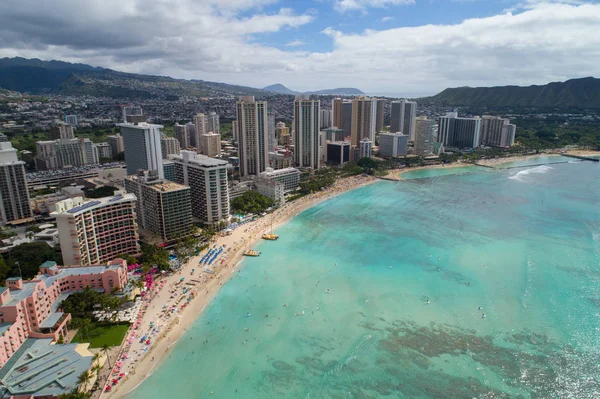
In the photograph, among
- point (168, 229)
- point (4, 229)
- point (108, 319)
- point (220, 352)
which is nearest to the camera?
point (220, 352)

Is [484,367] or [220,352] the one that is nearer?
[484,367]

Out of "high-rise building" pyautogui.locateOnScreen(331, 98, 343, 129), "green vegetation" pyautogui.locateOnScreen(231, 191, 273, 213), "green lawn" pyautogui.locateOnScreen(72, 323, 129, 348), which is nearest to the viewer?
"green lawn" pyautogui.locateOnScreen(72, 323, 129, 348)

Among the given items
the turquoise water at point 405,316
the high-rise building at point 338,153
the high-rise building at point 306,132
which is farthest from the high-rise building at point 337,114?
the turquoise water at point 405,316

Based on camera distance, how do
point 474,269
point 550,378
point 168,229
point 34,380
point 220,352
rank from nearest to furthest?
point 34,380 < point 550,378 < point 220,352 < point 474,269 < point 168,229

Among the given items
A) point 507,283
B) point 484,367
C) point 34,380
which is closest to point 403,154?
point 507,283

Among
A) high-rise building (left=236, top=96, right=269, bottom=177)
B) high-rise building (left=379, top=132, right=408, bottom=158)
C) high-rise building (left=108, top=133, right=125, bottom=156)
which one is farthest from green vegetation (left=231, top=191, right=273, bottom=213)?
high-rise building (left=379, top=132, right=408, bottom=158)

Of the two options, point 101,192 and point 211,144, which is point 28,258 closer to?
point 101,192

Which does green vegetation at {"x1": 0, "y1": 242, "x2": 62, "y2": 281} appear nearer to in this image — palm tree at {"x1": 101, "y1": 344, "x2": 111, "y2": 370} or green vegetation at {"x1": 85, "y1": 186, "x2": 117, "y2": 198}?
palm tree at {"x1": 101, "y1": 344, "x2": 111, "y2": 370}

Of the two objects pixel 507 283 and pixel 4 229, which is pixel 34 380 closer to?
pixel 4 229
